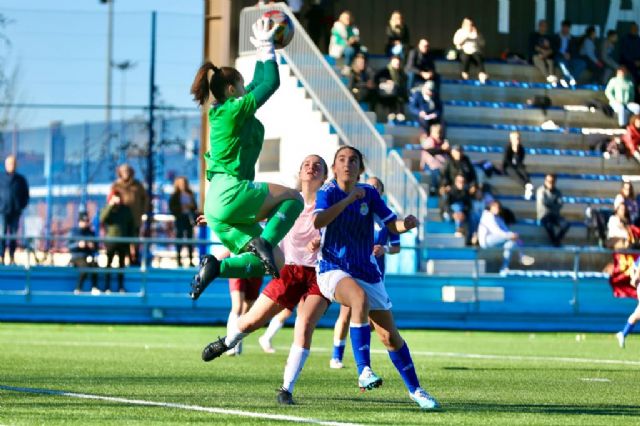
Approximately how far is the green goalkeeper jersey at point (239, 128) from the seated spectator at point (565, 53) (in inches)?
985

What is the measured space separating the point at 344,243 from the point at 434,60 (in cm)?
2369

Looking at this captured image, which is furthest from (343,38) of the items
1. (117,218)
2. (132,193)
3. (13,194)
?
(13,194)

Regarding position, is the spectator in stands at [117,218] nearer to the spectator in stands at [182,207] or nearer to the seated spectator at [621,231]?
the spectator in stands at [182,207]

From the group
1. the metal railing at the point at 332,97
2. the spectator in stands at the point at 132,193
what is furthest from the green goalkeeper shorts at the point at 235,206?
the metal railing at the point at 332,97

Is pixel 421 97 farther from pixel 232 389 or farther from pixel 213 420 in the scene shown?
pixel 213 420

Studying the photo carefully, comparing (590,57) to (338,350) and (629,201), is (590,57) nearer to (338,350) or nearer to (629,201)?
(629,201)

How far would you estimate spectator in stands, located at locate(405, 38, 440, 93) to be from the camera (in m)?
31.5

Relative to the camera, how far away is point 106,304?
25.3m

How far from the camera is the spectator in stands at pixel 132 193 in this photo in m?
28.4

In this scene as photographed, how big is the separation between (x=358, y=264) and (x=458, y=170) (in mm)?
18610

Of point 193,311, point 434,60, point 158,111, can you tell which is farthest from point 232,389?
point 434,60

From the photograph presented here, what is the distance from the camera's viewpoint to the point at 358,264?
1041 cm

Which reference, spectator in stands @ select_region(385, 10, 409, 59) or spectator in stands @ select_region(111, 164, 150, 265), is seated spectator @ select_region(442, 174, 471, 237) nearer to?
spectator in stands @ select_region(385, 10, 409, 59)

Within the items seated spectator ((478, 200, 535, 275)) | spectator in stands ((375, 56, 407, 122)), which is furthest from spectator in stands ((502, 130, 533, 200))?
seated spectator ((478, 200, 535, 275))
